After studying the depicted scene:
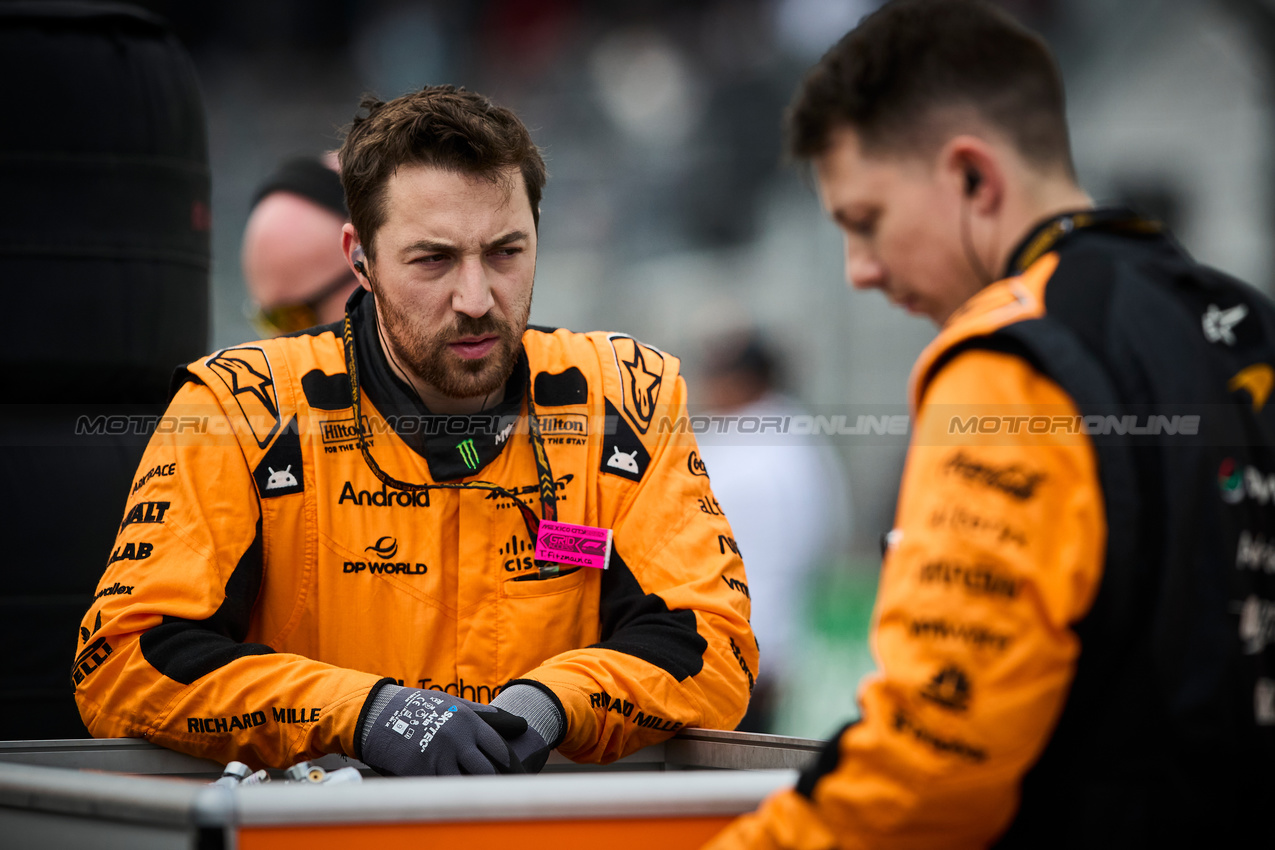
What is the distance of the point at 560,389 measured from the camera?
2.29 m

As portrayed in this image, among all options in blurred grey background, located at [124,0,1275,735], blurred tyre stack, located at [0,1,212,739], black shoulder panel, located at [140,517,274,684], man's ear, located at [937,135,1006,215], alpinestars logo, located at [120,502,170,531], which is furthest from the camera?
blurred grey background, located at [124,0,1275,735]

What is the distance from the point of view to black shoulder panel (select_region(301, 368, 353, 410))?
2.16 m

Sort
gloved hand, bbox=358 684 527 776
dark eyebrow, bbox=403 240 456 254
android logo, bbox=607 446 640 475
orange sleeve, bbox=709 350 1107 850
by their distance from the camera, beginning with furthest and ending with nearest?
android logo, bbox=607 446 640 475, dark eyebrow, bbox=403 240 456 254, gloved hand, bbox=358 684 527 776, orange sleeve, bbox=709 350 1107 850

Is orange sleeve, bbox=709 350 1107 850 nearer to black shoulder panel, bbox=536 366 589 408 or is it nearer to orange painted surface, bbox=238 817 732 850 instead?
orange painted surface, bbox=238 817 732 850

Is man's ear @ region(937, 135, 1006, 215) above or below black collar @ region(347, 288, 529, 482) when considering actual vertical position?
above

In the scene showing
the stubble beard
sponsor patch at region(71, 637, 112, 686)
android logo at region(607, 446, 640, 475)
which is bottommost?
sponsor patch at region(71, 637, 112, 686)

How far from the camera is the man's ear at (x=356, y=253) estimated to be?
2.27 meters

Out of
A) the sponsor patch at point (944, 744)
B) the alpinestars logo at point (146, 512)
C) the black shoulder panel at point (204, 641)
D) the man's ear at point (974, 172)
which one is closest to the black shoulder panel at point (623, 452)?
the black shoulder panel at point (204, 641)

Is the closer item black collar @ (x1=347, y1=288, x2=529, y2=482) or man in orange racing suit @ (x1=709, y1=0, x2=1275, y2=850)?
man in orange racing suit @ (x1=709, y1=0, x2=1275, y2=850)

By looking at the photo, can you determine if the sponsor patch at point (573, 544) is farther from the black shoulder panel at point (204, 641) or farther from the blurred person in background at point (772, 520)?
the blurred person in background at point (772, 520)

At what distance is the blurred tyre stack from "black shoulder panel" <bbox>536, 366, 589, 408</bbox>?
0.99 m

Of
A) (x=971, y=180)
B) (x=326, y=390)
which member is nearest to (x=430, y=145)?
(x=326, y=390)

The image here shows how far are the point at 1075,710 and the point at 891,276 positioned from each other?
1.72 feet

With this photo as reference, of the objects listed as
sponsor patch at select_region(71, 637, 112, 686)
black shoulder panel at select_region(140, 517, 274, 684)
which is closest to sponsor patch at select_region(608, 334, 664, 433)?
black shoulder panel at select_region(140, 517, 274, 684)
